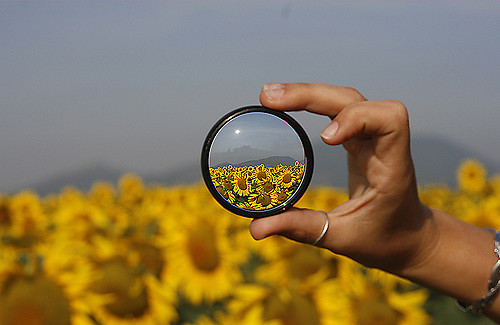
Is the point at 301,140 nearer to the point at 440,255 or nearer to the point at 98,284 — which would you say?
the point at 440,255

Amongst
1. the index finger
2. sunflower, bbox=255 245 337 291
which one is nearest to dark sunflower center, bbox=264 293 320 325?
sunflower, bbox=255 245 337 291

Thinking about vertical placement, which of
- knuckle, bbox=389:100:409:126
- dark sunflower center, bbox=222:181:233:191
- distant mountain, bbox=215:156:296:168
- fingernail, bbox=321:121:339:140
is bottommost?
dark sunflower center, bbox=222:181:233:191

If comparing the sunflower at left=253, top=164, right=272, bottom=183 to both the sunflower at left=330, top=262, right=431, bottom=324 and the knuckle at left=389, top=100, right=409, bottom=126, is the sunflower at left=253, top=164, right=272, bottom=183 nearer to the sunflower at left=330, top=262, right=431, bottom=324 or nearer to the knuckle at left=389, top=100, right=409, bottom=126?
the knuckle at left=389, top=100, right=409, bottom=126

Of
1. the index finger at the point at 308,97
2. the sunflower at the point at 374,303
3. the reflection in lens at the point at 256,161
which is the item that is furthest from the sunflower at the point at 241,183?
the sunflower at the point at 374,303

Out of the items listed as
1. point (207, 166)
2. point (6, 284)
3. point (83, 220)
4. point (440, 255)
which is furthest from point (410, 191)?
point (83, 220)

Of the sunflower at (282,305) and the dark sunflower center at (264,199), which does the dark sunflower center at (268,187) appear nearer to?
the dark sunflower center at (264,199)

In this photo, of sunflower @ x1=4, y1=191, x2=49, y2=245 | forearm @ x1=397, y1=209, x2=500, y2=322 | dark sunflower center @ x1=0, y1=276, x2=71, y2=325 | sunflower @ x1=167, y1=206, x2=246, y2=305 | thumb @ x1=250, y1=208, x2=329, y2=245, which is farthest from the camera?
sunflower @ x1=4, y1=191, x2=49, y2=245
